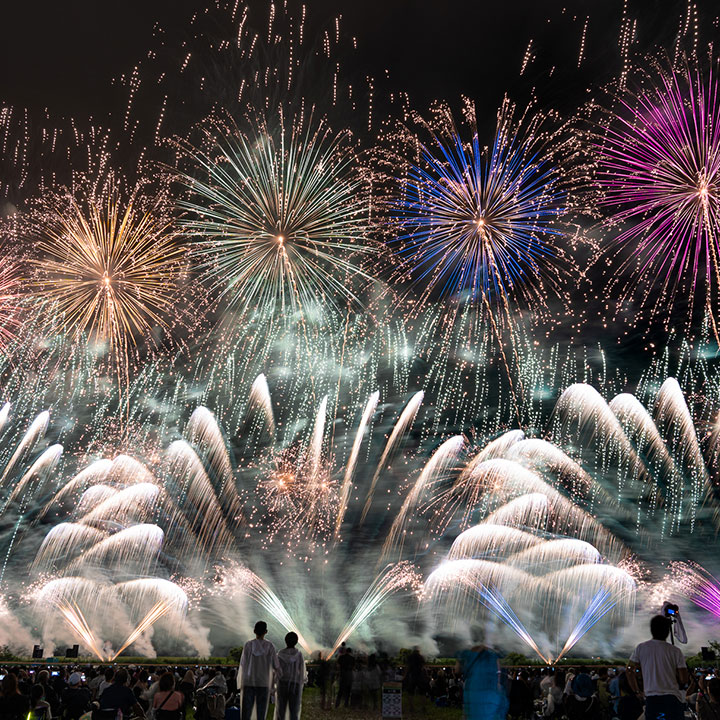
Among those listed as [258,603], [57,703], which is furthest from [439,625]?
[57,703]

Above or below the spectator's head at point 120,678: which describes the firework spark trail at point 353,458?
above

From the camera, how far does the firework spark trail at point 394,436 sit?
4328 cm

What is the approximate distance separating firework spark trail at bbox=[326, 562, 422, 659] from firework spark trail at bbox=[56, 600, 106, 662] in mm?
16276

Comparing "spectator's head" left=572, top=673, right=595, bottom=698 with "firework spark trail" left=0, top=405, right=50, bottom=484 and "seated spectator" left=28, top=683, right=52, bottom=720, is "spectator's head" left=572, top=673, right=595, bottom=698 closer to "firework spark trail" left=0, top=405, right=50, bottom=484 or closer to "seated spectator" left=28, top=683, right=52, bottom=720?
"seated spectator" left=28, top=683, right=52, bottom=720

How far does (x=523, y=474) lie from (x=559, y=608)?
57.2 feet

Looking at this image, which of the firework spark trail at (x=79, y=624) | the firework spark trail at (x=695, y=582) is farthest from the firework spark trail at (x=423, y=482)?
the firework spark trail at (x=79, y=624)

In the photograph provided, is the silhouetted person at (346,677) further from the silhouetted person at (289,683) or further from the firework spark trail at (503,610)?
the firework spark trail at (503,610)

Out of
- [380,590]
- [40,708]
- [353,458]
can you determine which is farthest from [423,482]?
[40,708]

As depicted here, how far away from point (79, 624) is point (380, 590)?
2182cm

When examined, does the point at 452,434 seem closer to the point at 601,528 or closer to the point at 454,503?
the point at 454,503

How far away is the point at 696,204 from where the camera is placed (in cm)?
1991

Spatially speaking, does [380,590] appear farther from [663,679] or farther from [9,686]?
[663,679]

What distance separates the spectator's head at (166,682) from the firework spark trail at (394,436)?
107ft

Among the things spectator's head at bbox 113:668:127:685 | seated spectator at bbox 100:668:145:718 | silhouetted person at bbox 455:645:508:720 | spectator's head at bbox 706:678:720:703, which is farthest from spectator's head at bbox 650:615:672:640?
spectator's head at bbox 113:668:127:685
